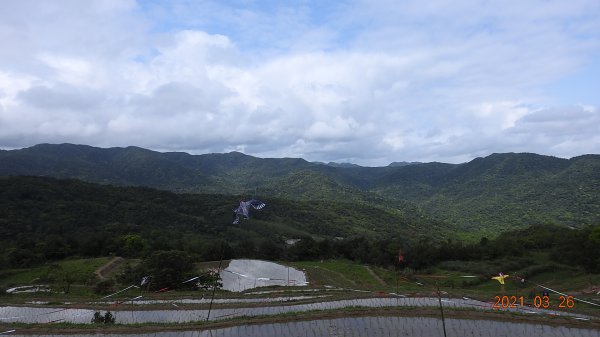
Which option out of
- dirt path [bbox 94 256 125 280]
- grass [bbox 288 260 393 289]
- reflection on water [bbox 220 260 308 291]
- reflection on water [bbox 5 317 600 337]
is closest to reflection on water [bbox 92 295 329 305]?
reflection on water [bbox 5 317 600 337]

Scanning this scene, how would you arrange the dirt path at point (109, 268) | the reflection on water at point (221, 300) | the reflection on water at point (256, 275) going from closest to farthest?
1. the reflection on water at point (221, 300)
2. the reflection on water at point (256, 275)
3. the dirt path at point (109, 268)

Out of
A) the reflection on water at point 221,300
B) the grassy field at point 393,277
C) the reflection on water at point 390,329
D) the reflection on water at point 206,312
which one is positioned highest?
the reflection on water at point 390,329

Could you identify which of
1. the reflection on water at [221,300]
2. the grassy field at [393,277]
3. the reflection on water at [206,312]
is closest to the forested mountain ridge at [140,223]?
the grassy field at [393,277]

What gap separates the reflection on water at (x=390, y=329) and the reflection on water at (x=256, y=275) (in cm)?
2139

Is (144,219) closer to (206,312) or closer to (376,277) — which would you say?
(376,277)

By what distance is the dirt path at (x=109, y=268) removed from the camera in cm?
5347

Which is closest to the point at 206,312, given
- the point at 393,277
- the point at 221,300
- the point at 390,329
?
the point at 221,300

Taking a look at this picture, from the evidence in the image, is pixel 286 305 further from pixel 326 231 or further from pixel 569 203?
pixel 569 203

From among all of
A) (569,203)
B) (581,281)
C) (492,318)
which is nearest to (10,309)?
(492,318)

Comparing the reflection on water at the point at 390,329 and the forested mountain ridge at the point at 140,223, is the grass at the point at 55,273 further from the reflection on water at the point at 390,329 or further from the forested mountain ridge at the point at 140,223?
the reflection on water at the point at 390,329

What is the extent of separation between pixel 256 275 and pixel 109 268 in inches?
850

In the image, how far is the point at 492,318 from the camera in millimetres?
21188

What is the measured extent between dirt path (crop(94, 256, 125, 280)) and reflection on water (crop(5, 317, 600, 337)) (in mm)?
Answer: 37175

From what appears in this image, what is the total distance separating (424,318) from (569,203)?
197m
